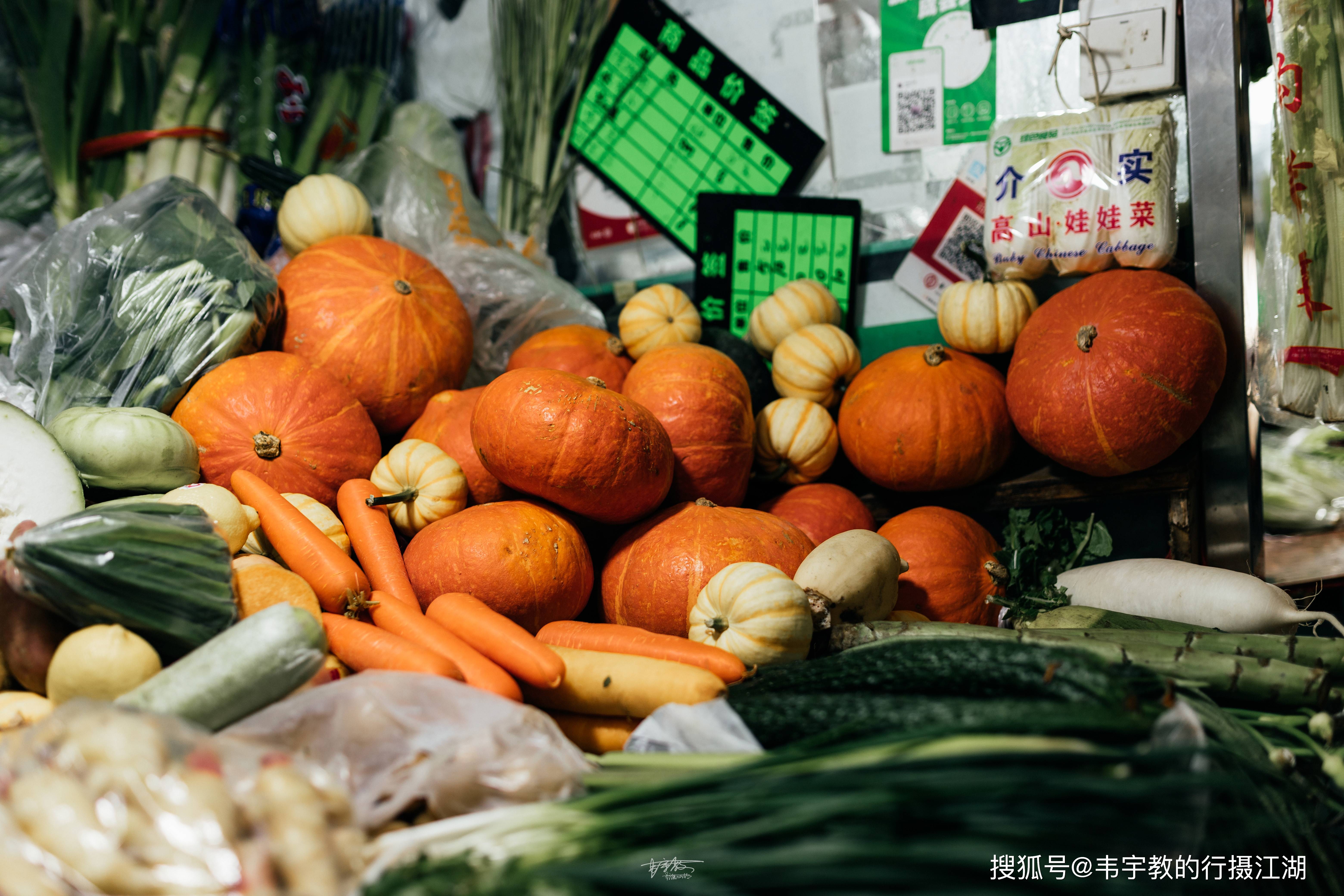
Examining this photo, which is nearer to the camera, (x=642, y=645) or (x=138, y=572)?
(x=138, y=572)

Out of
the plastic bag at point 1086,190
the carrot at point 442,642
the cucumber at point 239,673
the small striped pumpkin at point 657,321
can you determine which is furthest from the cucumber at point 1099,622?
the cucumber at point 239,673

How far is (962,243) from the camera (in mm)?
3039

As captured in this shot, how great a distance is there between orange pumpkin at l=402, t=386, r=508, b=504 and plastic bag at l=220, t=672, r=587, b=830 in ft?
2.98

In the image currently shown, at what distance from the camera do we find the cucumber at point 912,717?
110cm

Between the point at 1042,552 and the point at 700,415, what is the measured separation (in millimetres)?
1148

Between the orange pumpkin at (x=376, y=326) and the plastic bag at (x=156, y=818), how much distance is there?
57.6 inches

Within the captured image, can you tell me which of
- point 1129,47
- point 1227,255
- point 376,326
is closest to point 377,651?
point 376,326

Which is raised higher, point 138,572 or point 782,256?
point 782,256

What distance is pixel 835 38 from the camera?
127 inches

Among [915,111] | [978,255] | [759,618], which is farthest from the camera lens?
[915,111]

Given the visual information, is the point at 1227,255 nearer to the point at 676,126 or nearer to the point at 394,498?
the point at 676,126

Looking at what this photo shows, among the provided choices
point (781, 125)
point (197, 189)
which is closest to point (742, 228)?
point (781, 125)

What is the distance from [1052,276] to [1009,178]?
16.3 inches

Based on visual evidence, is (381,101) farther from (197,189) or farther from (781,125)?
(781,125)
